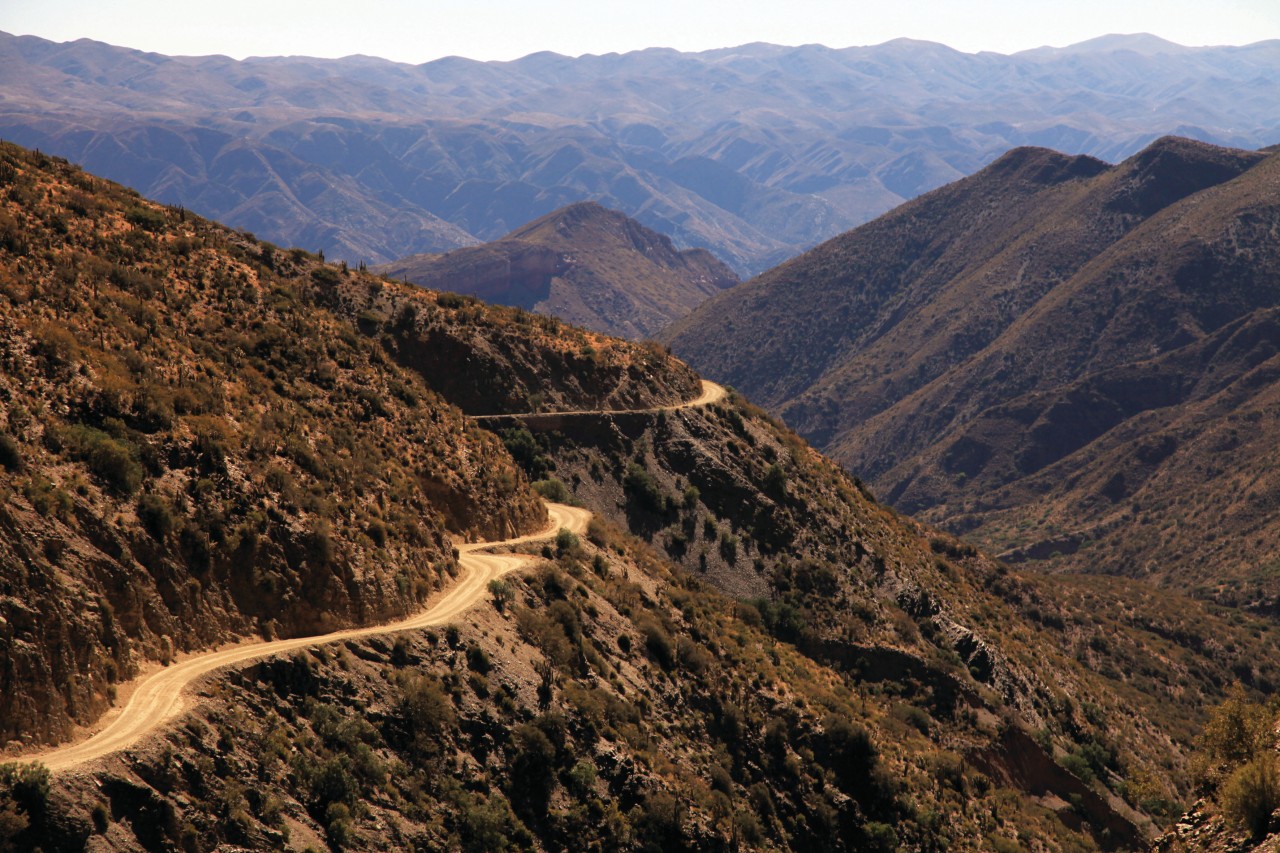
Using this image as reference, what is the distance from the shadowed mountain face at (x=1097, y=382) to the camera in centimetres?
11356

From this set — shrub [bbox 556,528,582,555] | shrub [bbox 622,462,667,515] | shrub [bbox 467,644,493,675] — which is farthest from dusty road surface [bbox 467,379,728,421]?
shrub [bbox 467,644,493,675]

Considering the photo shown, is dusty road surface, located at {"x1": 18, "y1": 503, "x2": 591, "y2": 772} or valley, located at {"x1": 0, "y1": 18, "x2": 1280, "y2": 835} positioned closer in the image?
dusty road surface, located at {"x1": 18, "y1": 503, "x2": 591, "y2": 772}

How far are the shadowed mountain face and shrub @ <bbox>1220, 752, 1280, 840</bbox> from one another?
73627mm

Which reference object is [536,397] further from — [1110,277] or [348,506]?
[1110,277]

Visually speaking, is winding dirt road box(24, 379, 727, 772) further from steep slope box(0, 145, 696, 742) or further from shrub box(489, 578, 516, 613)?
steep slope box(0, 145, 696, 742)

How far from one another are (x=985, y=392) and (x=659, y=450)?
10791 cm

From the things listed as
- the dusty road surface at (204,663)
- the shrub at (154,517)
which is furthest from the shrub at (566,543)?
the shrub at (154,517)

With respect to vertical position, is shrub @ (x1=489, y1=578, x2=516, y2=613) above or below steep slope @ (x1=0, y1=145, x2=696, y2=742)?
below

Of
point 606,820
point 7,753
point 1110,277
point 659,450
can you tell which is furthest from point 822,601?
point 1110,277

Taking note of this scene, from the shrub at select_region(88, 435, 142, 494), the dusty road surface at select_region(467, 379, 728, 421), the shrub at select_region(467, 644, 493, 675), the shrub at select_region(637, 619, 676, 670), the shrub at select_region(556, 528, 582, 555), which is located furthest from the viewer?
the dusty road surface at select_region(467, 379, 728, 421)

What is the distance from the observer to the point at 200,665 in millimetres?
27234

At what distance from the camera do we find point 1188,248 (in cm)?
16050

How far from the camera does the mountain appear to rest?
25.8 metres

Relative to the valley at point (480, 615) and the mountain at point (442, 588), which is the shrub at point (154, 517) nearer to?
the valley at point (480, 615)
